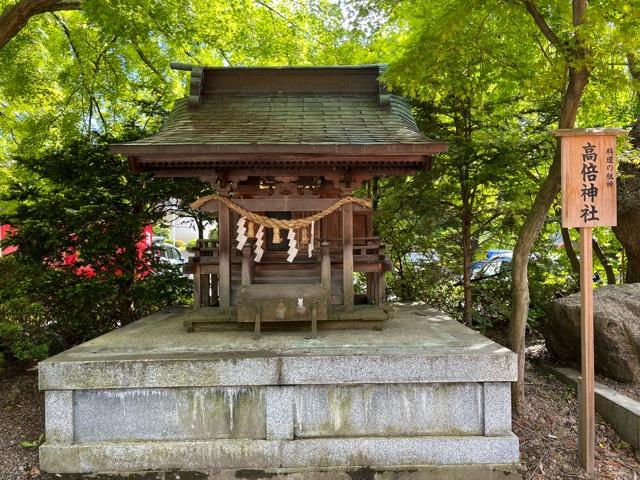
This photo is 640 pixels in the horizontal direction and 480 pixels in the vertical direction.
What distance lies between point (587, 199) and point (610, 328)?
2535mm

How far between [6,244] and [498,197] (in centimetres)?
880

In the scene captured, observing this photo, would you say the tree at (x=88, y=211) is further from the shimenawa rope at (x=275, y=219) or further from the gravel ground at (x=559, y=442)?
the gravel ground at (x=559, y=442)

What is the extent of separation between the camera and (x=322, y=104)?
6.80 m

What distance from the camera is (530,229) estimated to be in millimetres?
5500

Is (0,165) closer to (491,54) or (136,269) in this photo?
(136,269)

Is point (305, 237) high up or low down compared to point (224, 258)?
up

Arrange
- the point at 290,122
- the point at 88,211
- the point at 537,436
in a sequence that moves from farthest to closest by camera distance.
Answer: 1. the point at 88,211
2. the point at 290,122
3. the point at 537,436

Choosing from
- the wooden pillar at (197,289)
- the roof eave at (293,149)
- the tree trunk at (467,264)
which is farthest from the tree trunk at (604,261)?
the wooden pillar at (197,289)

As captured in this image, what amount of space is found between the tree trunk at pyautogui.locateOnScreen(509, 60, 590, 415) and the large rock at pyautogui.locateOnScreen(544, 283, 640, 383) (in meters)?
1.27

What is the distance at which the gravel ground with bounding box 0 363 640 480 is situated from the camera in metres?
4.54

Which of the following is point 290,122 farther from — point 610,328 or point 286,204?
point 610,328

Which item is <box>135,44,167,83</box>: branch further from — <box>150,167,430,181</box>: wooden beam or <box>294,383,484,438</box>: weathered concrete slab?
<box>294,383,484,438</box>: weathered concrete slab

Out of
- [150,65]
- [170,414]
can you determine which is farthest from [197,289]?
[150,65]

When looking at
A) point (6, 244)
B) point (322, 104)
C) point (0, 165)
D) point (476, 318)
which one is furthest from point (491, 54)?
point (0, 165)
